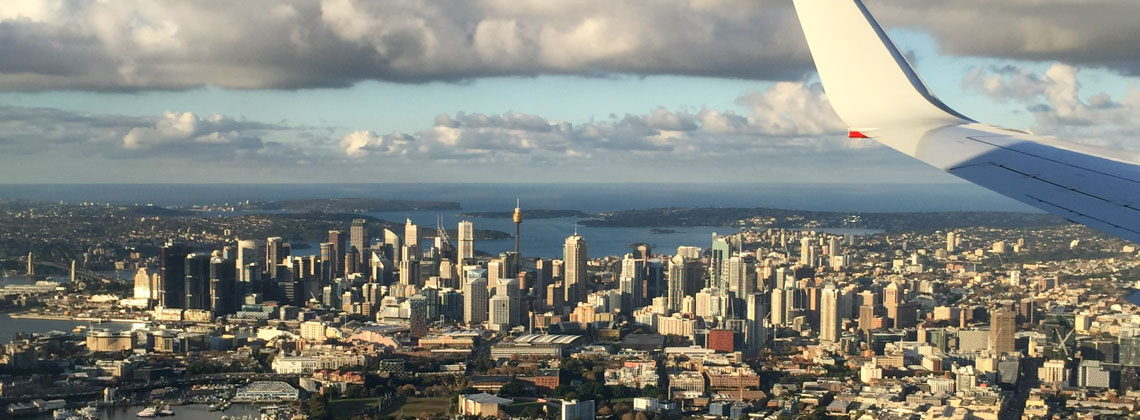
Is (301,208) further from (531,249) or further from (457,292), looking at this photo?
(457,292)

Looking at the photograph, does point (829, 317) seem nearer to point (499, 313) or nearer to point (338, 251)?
point (499, 313)

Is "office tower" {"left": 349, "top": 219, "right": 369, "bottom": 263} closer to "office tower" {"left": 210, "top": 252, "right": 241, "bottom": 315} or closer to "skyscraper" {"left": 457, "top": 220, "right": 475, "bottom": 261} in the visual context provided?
"skyscraper" {"left": 457, "top": 220, "right": 475, "bottom": 261}

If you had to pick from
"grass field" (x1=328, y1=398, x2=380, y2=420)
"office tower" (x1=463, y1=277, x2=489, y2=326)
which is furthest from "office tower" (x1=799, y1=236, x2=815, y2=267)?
"grass field" (x1=328, y1=398, x2=380, y2=420)

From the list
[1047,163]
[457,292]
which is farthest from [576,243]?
[1047,163]

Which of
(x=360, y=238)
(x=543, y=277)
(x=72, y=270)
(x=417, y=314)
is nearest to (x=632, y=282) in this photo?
(x=543, y=277)

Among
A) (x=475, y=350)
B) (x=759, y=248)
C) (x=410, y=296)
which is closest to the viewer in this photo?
(x=475, y=350)
